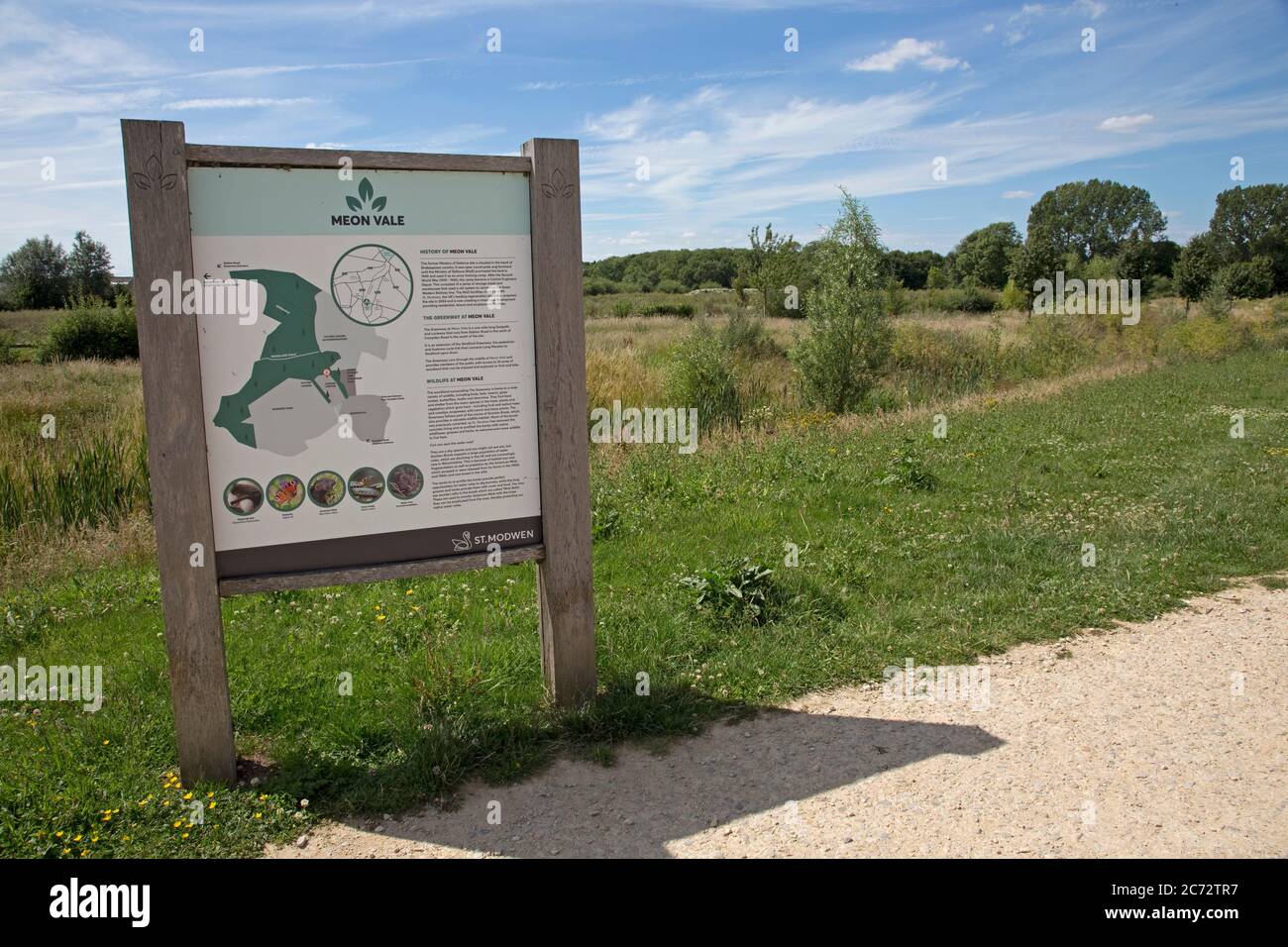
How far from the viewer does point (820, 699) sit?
16.8ft

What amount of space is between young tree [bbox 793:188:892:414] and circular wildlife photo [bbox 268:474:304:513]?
15918 mm

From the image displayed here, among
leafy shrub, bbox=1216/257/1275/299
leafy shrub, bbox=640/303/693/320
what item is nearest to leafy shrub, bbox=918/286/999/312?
leafy shrub, bbox=1216/257/1275/299

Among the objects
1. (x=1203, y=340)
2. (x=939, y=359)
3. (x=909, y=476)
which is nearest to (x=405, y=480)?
(x=909, y=476)

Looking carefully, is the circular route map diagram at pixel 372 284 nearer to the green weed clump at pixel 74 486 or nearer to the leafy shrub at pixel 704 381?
the green weed clump at pixel 74 486

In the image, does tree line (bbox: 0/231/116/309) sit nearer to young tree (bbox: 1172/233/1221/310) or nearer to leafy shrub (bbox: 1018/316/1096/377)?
leafy shrub (bbox: 1018/316/1096/377)

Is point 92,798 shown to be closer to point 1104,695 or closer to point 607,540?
point 607,540

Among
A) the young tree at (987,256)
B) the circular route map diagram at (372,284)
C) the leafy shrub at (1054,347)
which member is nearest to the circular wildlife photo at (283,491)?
the circular route map diagram at (372,284)

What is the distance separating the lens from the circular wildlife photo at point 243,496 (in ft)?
14.1

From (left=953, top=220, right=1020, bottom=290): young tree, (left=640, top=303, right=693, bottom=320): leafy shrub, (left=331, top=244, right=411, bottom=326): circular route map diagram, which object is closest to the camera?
(left=331, top=244, right=411, bottom=326): circular route map diagram

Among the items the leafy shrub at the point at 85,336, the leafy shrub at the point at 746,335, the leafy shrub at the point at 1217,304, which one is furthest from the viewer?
the leafy shrub at the point at 85,336

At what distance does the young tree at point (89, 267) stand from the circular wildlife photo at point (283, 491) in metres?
44.3

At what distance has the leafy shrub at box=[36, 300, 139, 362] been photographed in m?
33.0
